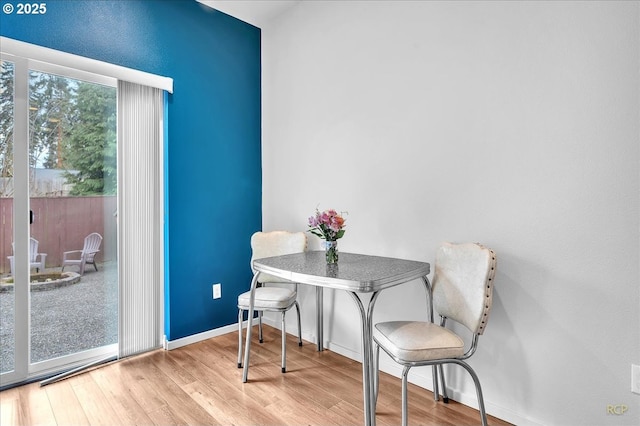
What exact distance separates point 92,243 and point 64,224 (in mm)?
226

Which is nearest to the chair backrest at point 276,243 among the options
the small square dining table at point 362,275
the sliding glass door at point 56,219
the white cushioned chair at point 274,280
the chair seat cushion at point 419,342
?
the white cushioned chair at point 274,280

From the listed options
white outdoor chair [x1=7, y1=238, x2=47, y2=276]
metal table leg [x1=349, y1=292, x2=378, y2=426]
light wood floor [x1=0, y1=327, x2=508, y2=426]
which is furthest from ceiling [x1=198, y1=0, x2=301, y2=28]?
light wood floor [x1=0, y1=327, x2=508, y2=426]

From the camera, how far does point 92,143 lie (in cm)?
260

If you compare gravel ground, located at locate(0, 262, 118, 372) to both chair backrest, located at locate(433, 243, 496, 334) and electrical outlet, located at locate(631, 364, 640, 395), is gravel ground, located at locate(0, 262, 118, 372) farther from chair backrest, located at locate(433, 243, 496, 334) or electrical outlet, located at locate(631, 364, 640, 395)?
electrical outlet, located at locate(631, 364, 640, 395)

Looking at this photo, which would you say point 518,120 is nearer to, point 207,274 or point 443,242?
point 443,242

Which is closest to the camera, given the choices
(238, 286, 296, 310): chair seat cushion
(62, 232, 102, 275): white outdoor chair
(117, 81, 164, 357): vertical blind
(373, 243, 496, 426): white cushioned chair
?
(373, 243, 496, 426): white cushioned chair

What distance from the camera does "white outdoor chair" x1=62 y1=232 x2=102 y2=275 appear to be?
2514 millimetres

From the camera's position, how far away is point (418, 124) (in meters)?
2.27

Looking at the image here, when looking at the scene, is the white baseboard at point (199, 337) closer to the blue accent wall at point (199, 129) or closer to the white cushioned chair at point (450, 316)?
the blue accent wall at point (199, 129)

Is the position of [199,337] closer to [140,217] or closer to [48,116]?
[140,217]

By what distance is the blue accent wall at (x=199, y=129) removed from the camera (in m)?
2.58

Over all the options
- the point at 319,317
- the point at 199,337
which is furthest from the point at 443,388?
the point at 199,337

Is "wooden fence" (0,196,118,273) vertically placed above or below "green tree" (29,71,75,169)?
below

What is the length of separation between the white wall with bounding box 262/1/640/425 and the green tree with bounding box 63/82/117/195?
5.47 ft
